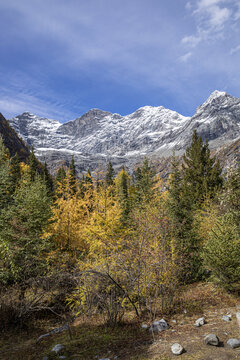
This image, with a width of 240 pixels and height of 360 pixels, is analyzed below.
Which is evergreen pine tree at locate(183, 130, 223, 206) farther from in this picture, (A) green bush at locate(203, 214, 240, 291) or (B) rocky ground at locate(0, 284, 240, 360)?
(B) rocky ground at locate(0, 284, 240, 360)

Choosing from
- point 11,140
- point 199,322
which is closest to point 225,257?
point 199,322

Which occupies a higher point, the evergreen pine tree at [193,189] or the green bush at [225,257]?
the evergreen pine tree at [193,189]

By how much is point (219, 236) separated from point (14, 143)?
88.9 meters

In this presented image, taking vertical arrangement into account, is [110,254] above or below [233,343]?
above

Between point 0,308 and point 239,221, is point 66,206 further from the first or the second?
point 239,221

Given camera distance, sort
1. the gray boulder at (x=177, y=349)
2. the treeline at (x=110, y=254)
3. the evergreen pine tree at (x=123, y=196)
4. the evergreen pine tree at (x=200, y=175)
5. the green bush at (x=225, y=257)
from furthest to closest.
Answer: the evergreen pine tree at (x=200, y=175)
the evergreen pine tree at (x=123, y=196)
the green bush at (x=225, y=257)
the treeline at (x=110, y=254)
the gray boulder at (x=177, y=349)

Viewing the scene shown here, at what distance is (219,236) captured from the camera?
9266mm

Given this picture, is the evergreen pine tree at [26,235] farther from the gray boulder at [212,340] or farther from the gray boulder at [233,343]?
the gray boulder at [233,343]

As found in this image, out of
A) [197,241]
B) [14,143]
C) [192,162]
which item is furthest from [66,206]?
[14,143]

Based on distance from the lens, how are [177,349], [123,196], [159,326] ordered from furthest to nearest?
1. [123,196]
2. [159,326]
3. [177,349]

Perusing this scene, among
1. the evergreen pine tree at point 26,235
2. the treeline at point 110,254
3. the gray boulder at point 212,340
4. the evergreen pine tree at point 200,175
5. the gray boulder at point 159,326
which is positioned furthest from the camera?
the evergreen pine tree at point 200,175

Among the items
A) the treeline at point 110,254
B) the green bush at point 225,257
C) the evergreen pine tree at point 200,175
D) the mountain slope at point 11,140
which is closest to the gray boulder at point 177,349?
the treeline at point 110,254

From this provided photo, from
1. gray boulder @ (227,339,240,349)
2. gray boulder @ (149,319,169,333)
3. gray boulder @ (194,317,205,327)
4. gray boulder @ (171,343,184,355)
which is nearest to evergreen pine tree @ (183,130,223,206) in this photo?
gray boulder @ (194,317,205,327)

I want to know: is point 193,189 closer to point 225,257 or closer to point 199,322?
point 225,257
